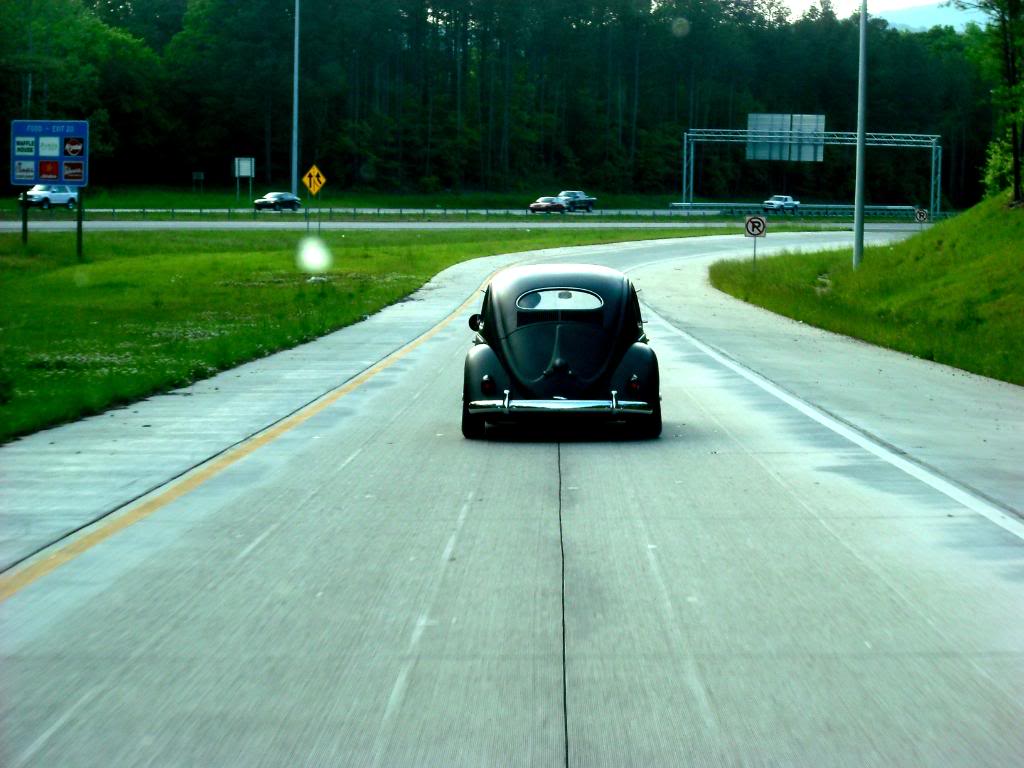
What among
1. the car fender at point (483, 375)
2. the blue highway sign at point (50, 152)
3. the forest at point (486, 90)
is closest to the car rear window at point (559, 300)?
the car fender at point (483, 375)

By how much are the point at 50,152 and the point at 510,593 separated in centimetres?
4573

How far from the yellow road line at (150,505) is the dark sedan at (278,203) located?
7361cm

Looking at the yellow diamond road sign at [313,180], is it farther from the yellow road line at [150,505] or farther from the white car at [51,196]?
the yellow road line at [150,505]

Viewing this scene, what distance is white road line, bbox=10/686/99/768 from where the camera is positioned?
205 inches

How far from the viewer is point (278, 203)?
90.6 meters

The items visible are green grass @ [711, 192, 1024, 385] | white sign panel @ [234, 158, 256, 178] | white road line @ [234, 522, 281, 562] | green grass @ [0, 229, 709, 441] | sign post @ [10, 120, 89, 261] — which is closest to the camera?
white road line @ [234, 522, 281, 562]

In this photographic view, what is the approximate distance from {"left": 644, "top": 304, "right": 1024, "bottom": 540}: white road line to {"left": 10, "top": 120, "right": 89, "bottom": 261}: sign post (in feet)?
109

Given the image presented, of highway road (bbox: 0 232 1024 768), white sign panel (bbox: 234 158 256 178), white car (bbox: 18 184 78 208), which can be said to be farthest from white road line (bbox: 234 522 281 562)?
white car (bbox: 18 184 78 208)

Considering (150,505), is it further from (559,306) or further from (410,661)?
(559,306)

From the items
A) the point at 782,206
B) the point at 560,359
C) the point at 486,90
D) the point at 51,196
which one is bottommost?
the point at 560,359

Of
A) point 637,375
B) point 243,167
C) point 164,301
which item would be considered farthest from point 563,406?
point 243,167

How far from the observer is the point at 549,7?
143125 millimetres

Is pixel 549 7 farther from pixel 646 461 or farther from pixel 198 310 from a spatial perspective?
pixel 646 461

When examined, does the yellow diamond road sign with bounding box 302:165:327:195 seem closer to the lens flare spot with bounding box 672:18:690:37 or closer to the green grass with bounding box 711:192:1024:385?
the green grass with bounding box 711:192:1024:385
